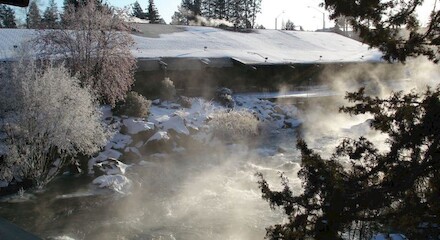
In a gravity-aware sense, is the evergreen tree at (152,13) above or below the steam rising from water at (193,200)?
above

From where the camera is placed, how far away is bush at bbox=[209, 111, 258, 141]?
24250mm

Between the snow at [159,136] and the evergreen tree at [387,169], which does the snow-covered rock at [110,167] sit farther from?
the evergreen tree at [387,169]

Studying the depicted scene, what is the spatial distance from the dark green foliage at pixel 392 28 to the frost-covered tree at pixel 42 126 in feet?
42.2

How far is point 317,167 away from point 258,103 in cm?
2411

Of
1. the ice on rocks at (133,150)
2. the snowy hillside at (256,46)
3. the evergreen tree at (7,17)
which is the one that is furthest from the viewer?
the evergreen tree at (7,17)

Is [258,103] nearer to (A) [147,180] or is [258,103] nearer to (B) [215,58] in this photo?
(B) [215,58]

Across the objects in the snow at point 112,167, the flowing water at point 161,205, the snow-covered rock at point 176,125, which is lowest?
the flowing water at point 161,205

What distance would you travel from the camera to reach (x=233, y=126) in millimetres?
24703

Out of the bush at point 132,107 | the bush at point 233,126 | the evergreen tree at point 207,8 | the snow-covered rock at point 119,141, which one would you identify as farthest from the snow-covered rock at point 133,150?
the evergreen tree at point 207,8

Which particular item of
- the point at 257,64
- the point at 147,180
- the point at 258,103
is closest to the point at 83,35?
the point at 147,180

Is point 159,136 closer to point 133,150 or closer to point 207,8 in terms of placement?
point 133,150

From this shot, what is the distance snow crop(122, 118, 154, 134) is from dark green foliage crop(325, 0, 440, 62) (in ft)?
55.6

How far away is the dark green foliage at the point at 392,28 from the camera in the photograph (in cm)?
615

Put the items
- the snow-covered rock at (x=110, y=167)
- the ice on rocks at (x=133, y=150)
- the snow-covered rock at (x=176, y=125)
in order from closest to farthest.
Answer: the snow-covered rock at (x=110, y=167) → the ice on rocks at (x=133, y=150) → the snow-covered rock at (x=176, y=125)
